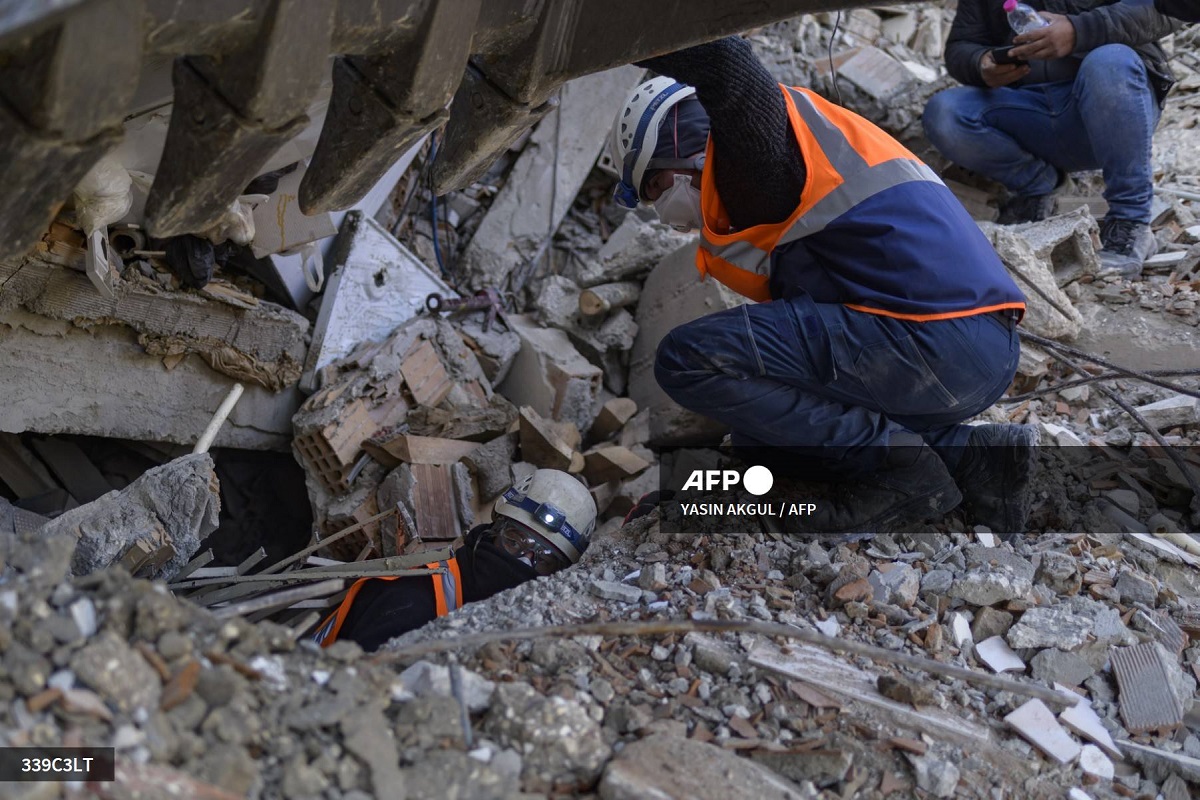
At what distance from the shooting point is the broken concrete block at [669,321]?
4.82 meters

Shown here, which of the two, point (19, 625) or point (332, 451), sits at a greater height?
point (19, 625)

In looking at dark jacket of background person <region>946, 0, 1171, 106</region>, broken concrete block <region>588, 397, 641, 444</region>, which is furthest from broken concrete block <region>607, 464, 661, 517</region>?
dark jacket of background person <region>946, 0, 1171, 106</region>

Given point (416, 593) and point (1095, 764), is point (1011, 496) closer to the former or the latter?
point (1095, 764)

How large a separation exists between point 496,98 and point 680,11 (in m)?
0.52

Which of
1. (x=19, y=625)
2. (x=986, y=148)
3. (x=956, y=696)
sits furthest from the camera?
(x=986, y=148)

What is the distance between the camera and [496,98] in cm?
250

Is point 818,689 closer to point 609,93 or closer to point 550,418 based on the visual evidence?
point 550,418

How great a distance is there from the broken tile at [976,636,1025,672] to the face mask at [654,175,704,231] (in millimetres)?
1685

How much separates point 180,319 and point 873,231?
2932mm

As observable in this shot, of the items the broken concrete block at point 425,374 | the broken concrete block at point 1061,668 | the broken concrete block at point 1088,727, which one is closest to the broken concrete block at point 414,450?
the broken concrete block at point 425,374

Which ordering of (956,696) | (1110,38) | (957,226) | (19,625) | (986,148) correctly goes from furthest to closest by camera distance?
(986,148) < (1110,38) < (957,226) < (956,696) < (19,625)

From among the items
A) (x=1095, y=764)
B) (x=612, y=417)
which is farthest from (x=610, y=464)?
(x=1095, y=764)

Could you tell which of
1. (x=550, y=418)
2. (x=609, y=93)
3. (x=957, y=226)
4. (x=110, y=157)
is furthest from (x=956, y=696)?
(x=609, y=93)

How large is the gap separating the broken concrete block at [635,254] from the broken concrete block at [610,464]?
3.55ft
